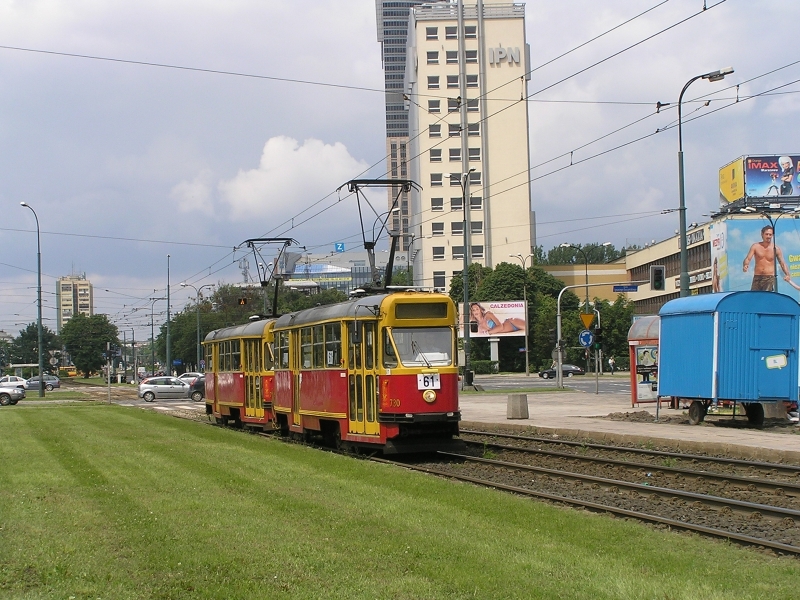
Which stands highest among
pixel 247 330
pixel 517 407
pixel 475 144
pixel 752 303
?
pixel 475 144

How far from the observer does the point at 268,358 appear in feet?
84.0

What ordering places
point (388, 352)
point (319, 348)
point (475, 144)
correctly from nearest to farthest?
point (388, 352) → point (319, 348) → point (475, 144)

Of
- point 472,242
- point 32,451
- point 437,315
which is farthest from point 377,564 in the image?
point 472,242

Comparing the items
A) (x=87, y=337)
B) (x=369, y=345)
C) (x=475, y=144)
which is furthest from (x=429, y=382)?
(x=87, y=337)

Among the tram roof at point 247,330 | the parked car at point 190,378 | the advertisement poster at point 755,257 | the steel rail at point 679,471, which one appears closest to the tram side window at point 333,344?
the steel rail at point 679,471

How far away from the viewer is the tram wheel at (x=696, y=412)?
23000mm

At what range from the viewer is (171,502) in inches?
436

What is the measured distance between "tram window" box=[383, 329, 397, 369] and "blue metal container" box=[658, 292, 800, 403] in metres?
8.52

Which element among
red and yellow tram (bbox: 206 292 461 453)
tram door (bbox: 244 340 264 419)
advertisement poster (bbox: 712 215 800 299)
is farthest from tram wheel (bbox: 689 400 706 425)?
advertisement poster (bbox: 712 215 800 299)

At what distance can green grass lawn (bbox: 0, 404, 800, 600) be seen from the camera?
7012mm

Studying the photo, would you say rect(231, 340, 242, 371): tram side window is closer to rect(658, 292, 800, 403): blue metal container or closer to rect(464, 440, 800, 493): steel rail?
rect(464, 440, 800, 493): steel rail

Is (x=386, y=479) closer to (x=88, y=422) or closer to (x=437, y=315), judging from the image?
(x=437, y=315)

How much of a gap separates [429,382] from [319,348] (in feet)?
12.7

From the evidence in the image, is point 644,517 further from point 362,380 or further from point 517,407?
point 517,407
